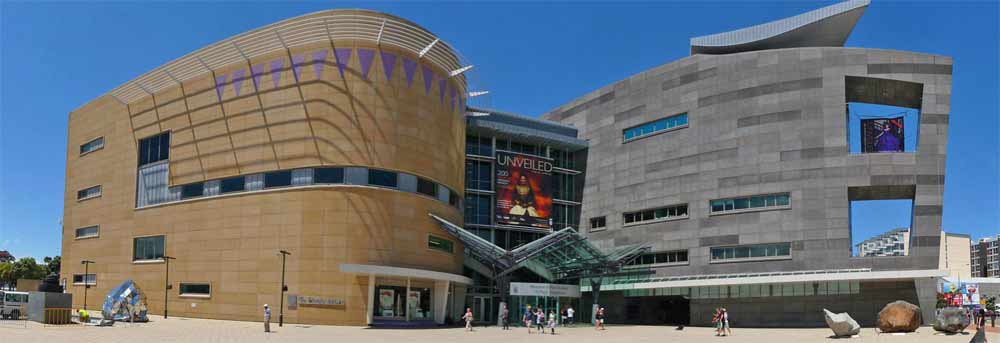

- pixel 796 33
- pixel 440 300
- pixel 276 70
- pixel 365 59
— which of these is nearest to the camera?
pixel 365 59

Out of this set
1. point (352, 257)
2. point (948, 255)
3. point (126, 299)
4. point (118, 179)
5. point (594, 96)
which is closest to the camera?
point (126, 299)

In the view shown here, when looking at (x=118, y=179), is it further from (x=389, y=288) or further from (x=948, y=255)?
(x=948, y=255)

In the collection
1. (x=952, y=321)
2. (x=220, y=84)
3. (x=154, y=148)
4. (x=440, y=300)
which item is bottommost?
(x=440, y=300)

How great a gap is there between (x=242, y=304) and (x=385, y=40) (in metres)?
19.7

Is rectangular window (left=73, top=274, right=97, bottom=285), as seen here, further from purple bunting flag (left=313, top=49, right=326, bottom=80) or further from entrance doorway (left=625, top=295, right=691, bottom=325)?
entrance doorway (left=625, top=295, right=691, bottom=325)

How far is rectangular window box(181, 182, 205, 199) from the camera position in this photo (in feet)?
183

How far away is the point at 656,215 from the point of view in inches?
2532

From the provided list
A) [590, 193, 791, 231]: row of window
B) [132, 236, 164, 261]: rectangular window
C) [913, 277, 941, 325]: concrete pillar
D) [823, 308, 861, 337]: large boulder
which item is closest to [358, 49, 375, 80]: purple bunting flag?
[132, 236, 164, 261]: rectangular window

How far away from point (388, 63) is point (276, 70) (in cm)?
764

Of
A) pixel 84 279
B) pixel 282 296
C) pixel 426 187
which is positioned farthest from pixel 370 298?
pixel 84 279

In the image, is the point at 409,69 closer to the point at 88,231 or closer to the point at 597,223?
the point at 597,223

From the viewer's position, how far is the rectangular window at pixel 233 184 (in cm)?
5353

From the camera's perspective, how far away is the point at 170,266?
55.8m

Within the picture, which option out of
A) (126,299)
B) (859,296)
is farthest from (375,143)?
(859,296)
